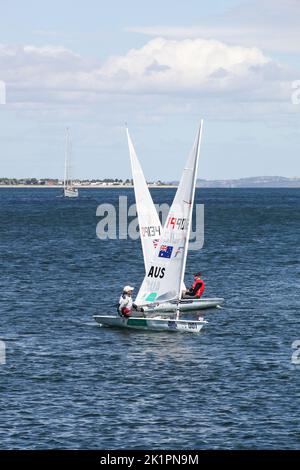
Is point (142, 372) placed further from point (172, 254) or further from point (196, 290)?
point (196, 290)

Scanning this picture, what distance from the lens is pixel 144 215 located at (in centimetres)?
6750

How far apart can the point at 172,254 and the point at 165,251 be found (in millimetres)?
462

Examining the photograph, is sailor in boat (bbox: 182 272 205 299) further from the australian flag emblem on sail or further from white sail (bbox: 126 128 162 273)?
the australian flag emblem on sail

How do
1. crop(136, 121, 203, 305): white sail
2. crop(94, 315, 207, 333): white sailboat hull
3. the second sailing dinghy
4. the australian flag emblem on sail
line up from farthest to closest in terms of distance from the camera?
the australian flag emblem on sail → crop(136, 121, 203, 305): white sail → the second sailing dinghy → crop(94, 315, 207, 333): white sailboat hull

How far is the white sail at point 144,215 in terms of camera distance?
66.4 metres

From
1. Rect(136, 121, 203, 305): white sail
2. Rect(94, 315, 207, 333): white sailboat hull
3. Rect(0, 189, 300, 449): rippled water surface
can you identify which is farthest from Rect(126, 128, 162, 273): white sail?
Rect(94, 315, 207, 333): white sailboat hull

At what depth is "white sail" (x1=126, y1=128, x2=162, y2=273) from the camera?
66.4 m

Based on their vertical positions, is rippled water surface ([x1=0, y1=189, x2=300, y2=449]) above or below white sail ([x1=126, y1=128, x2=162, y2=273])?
below

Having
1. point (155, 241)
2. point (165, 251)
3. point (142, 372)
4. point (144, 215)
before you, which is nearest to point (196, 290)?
point (155, 241)

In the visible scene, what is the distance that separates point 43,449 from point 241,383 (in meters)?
11.8

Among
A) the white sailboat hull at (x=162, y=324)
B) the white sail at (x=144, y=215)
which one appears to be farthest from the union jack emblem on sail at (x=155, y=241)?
the white sailboat hull at (x=162, y=324)

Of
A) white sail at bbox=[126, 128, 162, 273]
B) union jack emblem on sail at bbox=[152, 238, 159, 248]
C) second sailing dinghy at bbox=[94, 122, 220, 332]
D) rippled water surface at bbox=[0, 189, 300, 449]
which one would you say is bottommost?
rippled water surface at bbox=[0, 189, 300, 449]

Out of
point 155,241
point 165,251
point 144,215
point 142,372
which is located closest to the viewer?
point 142,372
